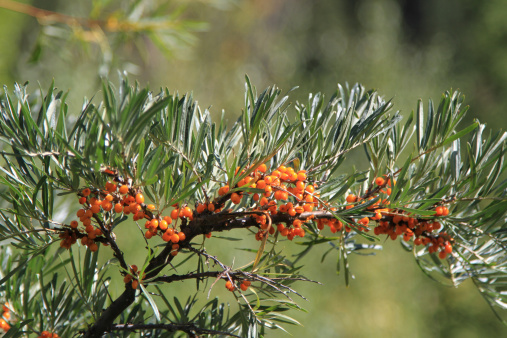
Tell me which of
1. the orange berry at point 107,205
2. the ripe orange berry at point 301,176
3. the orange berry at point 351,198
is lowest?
the orange berry at point 107,205

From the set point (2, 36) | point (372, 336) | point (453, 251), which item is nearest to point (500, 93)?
point (372, 336)

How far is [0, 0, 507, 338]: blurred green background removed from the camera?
116 cm

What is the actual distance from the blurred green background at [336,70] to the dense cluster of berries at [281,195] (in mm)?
293

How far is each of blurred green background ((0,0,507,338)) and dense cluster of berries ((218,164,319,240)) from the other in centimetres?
29

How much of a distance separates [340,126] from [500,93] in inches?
90.8

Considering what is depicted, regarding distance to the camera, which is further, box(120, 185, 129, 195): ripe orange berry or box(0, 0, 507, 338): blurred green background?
box(0, 0, 507, 338): blurred green background

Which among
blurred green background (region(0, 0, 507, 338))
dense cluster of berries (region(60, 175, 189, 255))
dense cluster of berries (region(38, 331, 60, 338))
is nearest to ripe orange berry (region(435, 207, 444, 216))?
dense cluster of berries (region(60, 175, 189, 255))

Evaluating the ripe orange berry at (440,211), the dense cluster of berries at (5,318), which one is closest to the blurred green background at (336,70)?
the dense cluster of berries at (5,318)

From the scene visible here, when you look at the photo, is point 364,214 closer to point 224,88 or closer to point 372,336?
point 372,336

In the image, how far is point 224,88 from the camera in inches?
156

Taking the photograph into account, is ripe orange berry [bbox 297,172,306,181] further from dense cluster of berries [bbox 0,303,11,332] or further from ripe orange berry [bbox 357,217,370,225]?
dense cluster of berries [bbox 0,303,11,332]

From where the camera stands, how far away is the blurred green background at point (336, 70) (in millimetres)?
1160

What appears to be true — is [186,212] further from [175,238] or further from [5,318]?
[5,318]

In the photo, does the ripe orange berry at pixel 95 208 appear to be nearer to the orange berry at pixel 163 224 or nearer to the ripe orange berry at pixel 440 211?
the orange berry at pixel 163 224
